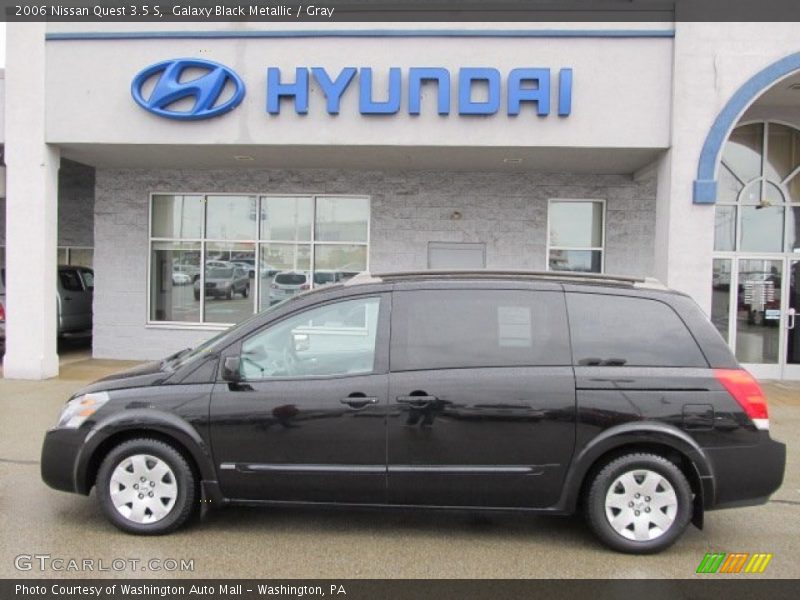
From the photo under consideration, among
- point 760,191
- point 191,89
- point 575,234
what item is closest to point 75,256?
point 191,89

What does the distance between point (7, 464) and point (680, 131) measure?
856cm

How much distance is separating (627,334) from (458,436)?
50.6 inches

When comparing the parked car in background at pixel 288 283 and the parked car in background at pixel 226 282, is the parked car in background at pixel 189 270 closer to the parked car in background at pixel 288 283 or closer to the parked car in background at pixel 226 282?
the parked car in background at pixel 226 282

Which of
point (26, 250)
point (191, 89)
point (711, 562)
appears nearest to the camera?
point (711, 562)

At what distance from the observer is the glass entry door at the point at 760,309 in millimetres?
10914

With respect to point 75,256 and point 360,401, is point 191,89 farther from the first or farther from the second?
point 75,256

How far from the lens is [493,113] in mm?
9070

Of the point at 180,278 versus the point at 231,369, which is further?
the point at 180,278

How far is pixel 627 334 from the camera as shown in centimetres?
436

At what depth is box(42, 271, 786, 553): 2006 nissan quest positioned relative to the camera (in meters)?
4.20

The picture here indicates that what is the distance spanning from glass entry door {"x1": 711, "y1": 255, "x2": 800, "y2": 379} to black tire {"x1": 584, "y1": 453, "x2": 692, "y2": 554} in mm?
7582
